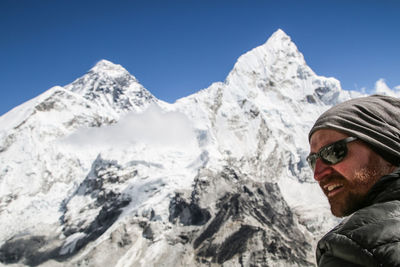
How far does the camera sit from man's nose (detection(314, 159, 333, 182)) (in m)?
2.96

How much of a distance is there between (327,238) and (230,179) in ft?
534

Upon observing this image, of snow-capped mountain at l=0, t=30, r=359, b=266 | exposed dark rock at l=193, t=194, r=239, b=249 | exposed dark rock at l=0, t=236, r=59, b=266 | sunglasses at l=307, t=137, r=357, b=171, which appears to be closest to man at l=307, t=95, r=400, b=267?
sunglasses at l=307, t=137, r=357, b=171

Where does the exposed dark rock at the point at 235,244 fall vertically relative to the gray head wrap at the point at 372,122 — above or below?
above

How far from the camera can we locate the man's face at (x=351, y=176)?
2.80 meters

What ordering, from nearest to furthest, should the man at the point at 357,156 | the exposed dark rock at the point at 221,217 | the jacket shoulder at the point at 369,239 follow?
1. the jacket shoulder at the point at 369,239
2. the man at the point at 357,156
3. the exposed dark rock at the point at 221,217

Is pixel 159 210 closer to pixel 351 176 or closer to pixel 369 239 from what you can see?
pixel 351 176

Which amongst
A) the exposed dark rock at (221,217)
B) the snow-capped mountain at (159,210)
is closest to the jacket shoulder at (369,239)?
the snow-capped mountain at (159,210)

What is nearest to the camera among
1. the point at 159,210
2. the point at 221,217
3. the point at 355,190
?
the point at 355,190

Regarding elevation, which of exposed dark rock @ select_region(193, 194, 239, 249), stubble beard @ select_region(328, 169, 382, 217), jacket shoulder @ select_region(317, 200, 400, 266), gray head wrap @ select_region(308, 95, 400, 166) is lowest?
jacket shoulder @ select_region(317, 200, 400, 266)

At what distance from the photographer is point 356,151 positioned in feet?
9.38

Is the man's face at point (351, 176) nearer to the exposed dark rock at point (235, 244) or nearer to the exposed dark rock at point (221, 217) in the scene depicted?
the exposed dark rock at point (235, 244)

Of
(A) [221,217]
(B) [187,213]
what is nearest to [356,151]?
(A) [221,217]

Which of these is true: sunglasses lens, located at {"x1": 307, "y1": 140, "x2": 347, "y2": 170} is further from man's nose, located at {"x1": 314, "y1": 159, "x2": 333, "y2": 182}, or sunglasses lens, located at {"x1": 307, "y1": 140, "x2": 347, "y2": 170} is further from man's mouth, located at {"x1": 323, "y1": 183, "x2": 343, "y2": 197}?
man's mouth, located at {"x1": 323, "y1": 183, "x2": 343, "y2": 197}

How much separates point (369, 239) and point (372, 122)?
3.39 feet
